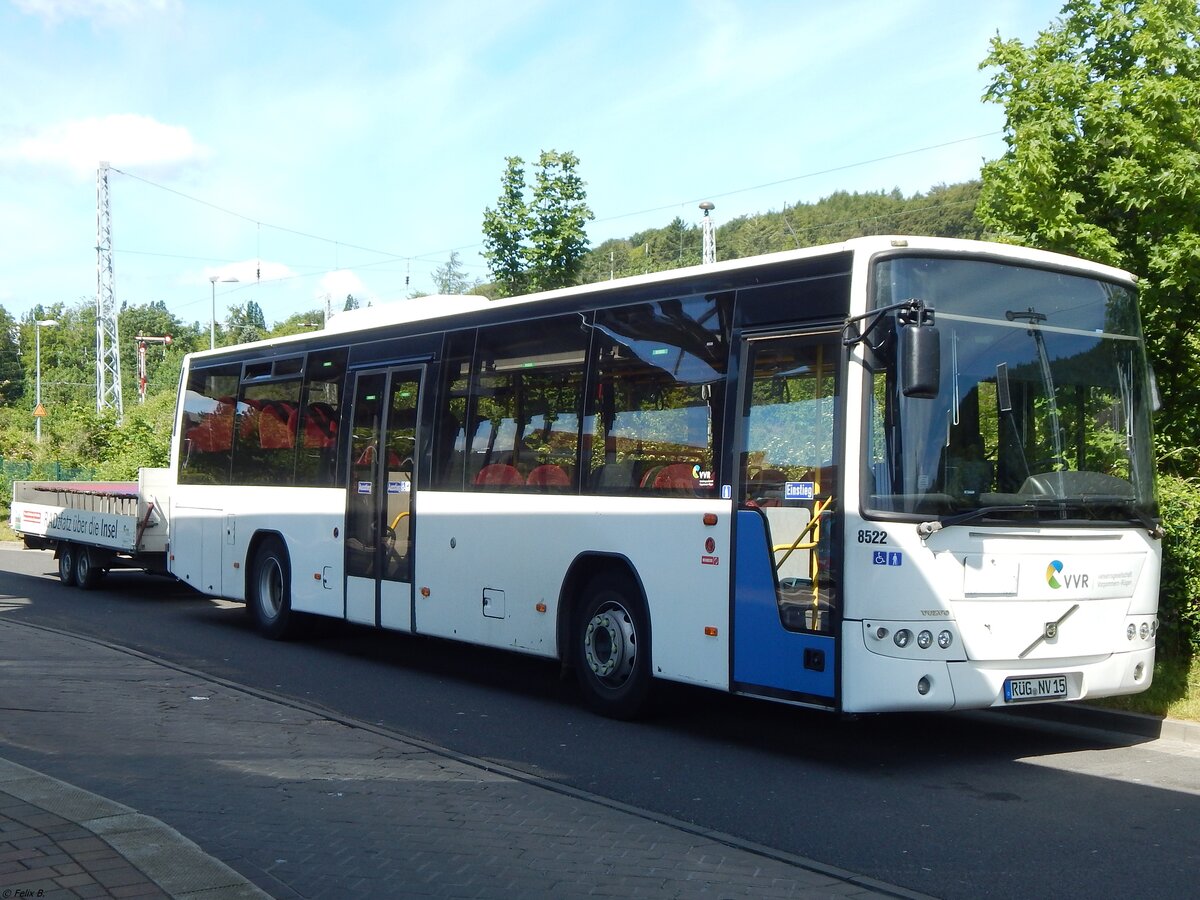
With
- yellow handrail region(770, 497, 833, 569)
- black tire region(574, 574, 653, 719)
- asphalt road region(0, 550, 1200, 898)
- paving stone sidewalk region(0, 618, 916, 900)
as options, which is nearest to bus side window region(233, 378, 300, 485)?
asphalt road region(0, 550, 1200, 898)

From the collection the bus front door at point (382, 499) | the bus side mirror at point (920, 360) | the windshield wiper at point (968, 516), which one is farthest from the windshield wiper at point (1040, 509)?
the bus front door at point (382, 499)

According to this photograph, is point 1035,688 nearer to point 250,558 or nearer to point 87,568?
point 250,558

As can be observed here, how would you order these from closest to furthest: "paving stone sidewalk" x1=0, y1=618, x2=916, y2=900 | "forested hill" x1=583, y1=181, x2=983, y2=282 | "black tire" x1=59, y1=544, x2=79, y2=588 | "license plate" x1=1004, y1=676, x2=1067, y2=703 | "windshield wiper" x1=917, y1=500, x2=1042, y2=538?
1. "paving stone sidewalk" x1=0, y1=618, x2=916, y2=900
2. "windshield wiper" x1=917, y1=500, x2=1042, y2=538
3. "license plate" x1=1004, y1=676, x2=1067, y2=703
4. "black tire" x1=59, y1=544, x2=79, y2=588
5. "forested hill" x1=583, y1=181, x2=983, y2=282

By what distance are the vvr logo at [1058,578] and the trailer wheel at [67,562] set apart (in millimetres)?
16735

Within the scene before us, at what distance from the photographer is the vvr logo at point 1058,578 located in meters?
8.14

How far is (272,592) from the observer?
48.3ft

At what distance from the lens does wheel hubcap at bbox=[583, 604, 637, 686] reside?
9.70 metres

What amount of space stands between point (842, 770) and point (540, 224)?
58.8 feet

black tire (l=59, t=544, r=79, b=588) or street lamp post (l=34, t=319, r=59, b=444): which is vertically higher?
street lamp post (l=34, t=319, r=59, b=444)

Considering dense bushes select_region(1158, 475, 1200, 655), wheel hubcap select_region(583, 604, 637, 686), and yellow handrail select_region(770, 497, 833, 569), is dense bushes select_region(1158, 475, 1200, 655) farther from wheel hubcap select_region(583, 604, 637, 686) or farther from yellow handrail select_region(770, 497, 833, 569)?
wheel hubcap select_region(583, 604, 637, 686)

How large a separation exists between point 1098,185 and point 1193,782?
5866 millimetres

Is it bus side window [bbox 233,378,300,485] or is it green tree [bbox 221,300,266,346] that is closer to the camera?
bus side window [bbox 233,378,300,485]

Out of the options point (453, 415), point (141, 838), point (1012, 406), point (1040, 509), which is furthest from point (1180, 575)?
point (141, 838)

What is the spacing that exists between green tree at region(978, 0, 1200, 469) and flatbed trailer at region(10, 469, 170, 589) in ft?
39.7
